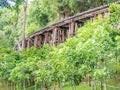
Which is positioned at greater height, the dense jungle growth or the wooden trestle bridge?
the wooden trestle bridge

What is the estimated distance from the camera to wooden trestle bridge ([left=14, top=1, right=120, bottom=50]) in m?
21.2

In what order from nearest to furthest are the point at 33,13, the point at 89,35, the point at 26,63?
the point at 89,35
the point at 26,63
the point at 33,13

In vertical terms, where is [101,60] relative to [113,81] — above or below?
above

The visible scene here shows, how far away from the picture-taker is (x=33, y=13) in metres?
41.2

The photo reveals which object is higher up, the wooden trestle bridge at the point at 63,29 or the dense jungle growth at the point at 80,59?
the wooden trestle bridge at the point at 63,29

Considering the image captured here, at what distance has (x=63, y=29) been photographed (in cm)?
2578

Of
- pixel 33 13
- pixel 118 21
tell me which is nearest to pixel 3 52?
pixel 118 21

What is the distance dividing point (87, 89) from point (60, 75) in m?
4.15

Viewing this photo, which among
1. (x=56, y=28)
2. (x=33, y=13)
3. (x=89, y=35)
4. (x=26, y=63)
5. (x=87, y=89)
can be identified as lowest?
(x=87, y=89)

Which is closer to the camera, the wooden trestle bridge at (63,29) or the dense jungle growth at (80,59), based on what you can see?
the dense jungle growth at (80,59)

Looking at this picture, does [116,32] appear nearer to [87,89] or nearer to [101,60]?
[101,60]

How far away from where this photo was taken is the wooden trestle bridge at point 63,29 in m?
21.2

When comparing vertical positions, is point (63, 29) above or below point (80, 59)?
above

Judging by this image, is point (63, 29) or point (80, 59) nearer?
point (80, 59)
